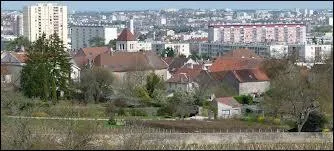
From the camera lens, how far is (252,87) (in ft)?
106

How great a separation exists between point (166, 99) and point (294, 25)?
2682 inches

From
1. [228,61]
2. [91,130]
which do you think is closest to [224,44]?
[228,61]

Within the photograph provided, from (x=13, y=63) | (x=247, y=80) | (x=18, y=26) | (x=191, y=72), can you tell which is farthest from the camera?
(x=18, y=26)

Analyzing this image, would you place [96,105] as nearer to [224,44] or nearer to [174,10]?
[224,44]

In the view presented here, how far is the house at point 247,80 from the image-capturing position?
104 ft

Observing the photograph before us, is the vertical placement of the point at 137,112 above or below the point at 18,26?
below

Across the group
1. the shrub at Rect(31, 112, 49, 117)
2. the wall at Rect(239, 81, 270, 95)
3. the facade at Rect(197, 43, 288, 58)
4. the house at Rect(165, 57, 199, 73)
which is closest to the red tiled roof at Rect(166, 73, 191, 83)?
the wall at Rect(239, 81, 270, 95)

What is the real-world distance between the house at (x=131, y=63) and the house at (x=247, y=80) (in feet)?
10.9

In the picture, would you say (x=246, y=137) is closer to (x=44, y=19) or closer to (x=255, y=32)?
(x=44, y=19)

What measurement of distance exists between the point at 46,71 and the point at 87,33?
2527 inches

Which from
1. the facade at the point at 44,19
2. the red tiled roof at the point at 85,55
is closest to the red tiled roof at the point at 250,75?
the red tiled roof at the point at 85,55

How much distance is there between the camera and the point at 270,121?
77.6 feet

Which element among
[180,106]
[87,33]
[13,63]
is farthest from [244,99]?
[87,33]

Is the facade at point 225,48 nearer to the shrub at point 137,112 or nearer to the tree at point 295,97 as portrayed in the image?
the shrub at point 137,112
